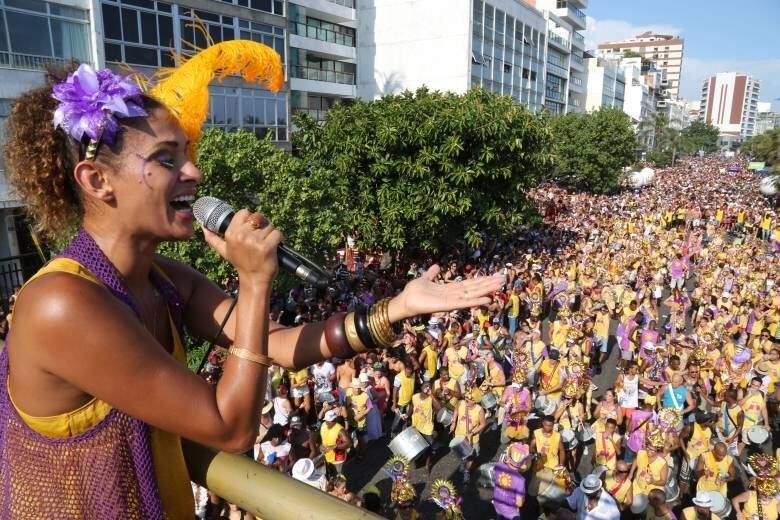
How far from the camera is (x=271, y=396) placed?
27.6ft

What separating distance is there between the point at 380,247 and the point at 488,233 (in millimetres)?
4538

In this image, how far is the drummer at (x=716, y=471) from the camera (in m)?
6.24

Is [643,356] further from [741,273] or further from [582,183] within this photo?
[582,183]

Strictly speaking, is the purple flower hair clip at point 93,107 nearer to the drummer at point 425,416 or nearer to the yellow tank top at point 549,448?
the yellow tank top at point 549,448

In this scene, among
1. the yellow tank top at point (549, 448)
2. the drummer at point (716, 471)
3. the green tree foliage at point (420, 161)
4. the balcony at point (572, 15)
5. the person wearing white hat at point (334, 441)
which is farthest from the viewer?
the balcony at point (572, 15)

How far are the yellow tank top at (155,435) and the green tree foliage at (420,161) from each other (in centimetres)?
1268

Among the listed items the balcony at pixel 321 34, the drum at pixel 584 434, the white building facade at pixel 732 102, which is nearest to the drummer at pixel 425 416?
the drum at pixel 584 434

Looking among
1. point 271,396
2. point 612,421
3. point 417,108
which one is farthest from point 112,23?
point 612,421

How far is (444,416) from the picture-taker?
320 inches

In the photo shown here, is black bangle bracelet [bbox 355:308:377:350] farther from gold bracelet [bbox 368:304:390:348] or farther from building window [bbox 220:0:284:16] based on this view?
building window [bbox 220:0:284:16]

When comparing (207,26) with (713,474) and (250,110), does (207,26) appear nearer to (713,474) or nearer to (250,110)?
(250,110)

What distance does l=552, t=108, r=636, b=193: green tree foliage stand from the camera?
34.7 metres

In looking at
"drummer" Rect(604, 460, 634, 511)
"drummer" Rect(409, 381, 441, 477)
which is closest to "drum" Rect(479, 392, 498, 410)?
"drummer" Rect(409, 381, 441, 477)

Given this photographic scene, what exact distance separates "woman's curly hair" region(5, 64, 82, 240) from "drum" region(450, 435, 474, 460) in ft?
21.9
